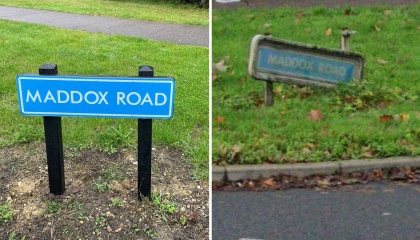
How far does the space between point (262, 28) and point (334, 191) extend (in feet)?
3.56

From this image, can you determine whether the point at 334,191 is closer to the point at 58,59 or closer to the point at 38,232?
the point at 38,232

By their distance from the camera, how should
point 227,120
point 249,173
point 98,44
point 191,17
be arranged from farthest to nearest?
1. point 191,17
2. point 98,44
3. point 227,120
4. point 249,173

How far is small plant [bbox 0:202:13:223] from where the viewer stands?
2668 millimetres

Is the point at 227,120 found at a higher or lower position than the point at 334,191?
higher

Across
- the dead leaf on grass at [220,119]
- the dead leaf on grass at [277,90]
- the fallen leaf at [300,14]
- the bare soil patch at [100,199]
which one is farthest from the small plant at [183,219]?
the fallen leaf at [300,14]

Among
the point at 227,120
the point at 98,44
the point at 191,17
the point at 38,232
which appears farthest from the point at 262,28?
the point at 191,17

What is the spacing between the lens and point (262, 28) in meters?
3.41

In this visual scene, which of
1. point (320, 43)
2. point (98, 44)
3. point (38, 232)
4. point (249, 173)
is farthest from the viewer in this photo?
point (98, 44)

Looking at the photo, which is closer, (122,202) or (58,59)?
(122,202)

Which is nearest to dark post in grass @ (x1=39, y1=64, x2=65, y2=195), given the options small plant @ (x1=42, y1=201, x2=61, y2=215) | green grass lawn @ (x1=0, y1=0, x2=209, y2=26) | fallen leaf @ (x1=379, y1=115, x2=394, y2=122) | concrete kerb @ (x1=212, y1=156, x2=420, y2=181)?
small plant @ (x1=42, y1=201, x2=61, y2=215)

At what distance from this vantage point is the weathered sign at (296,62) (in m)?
2.94

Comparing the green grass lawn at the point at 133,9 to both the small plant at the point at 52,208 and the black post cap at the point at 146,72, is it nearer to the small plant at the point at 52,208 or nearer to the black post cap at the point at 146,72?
the small plant at the point at 52,208

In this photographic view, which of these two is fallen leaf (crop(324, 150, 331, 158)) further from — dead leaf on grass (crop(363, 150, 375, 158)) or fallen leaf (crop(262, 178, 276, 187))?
fallen leaf (crop(262, 178, 276, 187))

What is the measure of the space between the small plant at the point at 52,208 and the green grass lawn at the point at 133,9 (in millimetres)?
5613
